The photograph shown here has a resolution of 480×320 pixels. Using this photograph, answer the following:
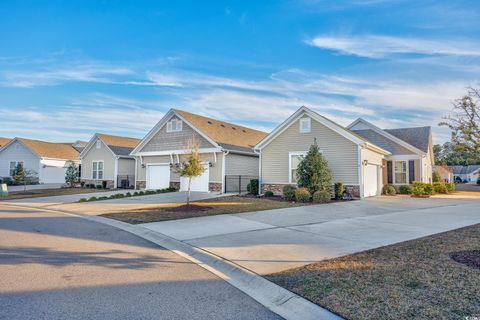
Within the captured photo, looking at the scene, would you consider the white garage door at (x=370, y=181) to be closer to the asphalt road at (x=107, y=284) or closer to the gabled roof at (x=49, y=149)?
the asphalt road at (x=107, y=284)

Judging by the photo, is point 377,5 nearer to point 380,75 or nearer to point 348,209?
point 380,75

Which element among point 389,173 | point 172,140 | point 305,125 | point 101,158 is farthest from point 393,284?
point 101,158

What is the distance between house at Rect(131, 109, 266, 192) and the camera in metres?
23.0

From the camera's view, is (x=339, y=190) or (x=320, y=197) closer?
(x=320, y=197)

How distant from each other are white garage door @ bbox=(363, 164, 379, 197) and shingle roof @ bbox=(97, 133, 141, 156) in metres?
22.1

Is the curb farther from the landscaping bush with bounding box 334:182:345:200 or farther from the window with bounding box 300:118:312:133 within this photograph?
the window with bounding box 300:118:312:133

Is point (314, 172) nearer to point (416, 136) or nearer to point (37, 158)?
point (416, 136)

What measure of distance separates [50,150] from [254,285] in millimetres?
38646

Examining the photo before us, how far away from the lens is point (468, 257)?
570cm

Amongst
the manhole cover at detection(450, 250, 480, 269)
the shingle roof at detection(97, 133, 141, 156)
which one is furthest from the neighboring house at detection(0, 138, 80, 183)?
the manhole cover at detection(450, 250, 480, 269)

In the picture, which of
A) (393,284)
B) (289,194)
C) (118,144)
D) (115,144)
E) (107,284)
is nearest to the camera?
(393,284)

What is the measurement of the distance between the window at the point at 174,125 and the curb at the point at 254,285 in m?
17.3

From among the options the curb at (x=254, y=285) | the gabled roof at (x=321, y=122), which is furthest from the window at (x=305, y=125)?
the curb at (x=254, y=285)

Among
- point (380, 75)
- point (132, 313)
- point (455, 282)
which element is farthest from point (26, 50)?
point (455, 282)
